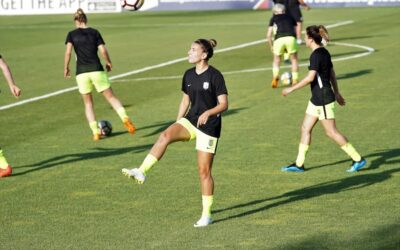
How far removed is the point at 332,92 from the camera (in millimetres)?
16266

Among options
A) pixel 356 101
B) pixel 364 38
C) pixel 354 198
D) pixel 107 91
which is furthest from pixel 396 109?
pixel 364 38

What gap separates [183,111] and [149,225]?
1518mm

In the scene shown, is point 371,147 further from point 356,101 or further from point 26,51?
point 26,51

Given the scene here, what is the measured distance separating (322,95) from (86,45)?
5.98 meters

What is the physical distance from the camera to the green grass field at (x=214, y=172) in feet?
41.3

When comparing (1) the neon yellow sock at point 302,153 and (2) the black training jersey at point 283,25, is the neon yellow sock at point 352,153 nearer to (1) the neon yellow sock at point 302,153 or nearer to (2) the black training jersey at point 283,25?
(1) the neon yellow sock at point 302,153

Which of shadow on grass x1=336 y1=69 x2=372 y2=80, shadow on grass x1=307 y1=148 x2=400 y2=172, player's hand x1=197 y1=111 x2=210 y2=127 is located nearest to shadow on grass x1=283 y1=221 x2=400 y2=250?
player's hand x1=197 y1=111 x2=210 y2=127

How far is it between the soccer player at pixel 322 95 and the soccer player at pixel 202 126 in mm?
3241

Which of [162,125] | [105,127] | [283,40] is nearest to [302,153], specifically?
[105,127]

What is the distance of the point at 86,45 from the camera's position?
2034 centimetres

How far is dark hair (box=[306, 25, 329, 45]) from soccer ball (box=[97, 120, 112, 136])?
5902 millimetres

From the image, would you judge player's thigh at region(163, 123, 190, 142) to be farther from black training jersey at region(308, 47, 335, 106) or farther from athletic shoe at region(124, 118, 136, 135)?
athletic shoe at region(124, 118, 136, 135)

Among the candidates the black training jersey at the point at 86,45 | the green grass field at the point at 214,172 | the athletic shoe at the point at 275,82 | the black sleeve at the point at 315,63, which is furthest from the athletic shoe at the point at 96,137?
the athletic shoe at the point at 275,82

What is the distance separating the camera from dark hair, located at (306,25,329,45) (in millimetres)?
15906
